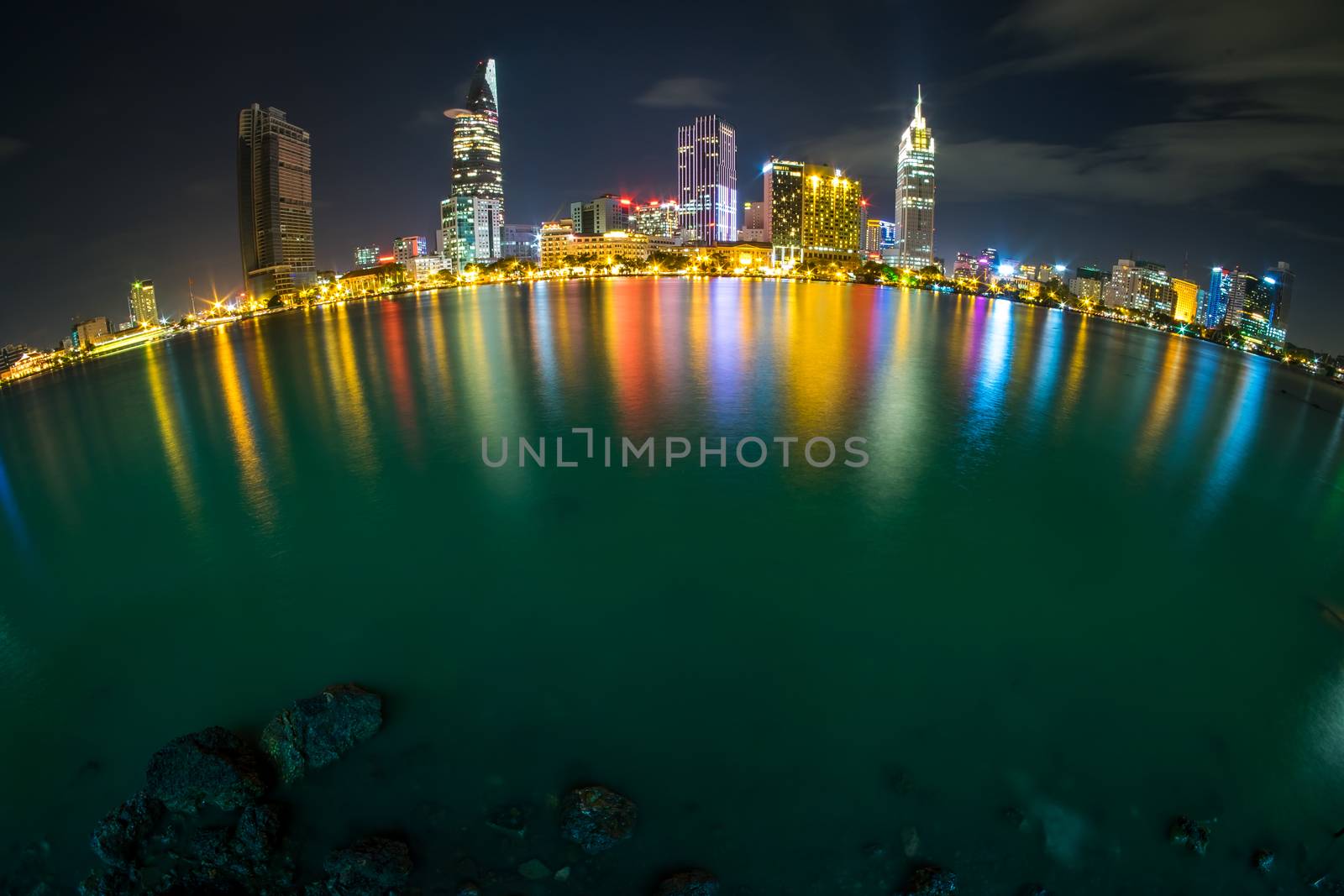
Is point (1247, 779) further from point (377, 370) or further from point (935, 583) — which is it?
point (377, 370)

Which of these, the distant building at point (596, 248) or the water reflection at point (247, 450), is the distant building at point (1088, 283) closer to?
the distant building at point (596, 248)

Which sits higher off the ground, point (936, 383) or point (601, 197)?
point (601, 197)

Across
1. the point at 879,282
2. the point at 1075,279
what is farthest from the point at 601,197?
the point at 1075,279

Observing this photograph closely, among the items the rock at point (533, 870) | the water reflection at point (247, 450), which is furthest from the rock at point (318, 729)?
the water reflection at point (247, 450)

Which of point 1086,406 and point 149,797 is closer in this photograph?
point 149,797

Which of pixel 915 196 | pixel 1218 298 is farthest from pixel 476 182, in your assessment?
pixel 1218 298

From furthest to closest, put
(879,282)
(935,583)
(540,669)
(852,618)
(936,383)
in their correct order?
1. (879,282)
2. (936,383)
3. (935,583)
4. (852,618)
5. (540,669)

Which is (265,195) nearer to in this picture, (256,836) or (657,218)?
(657,218)
